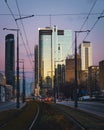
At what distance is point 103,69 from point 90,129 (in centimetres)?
15461

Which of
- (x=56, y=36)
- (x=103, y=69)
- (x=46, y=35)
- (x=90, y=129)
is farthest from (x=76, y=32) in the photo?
(x=103, y=69)

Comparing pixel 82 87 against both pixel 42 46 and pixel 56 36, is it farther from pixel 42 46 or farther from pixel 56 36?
pixel 56 36

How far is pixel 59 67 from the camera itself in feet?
554

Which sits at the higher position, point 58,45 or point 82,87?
point 58,45

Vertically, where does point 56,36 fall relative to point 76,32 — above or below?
above

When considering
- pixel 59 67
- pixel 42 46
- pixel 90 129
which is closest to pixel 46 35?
pixel 59 67

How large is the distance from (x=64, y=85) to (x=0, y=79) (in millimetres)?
59927

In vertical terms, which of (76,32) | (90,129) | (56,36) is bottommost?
(90,129)

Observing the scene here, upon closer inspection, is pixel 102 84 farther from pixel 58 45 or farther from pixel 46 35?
pixel 58 45

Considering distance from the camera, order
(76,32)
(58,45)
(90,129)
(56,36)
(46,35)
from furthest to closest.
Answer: (46,35), (56,36), (58,45), (76,32), (90,129)

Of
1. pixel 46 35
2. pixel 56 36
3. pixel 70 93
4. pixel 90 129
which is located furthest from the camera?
pixel 70 93

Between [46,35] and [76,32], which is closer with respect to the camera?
[76,32]

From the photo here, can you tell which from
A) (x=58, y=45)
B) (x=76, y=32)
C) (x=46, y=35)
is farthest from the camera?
(x=46, y=35)

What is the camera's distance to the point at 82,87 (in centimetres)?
19125
